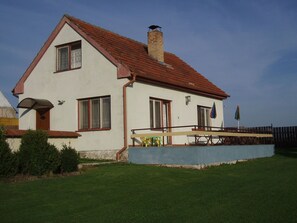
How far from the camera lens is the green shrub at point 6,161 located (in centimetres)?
1170

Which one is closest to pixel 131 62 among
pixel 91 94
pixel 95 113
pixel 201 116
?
pixel 91 94

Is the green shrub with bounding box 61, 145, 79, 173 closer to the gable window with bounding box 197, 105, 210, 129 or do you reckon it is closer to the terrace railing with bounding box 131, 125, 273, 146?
the terrace railing with bounding box 131, 125, 273, 146

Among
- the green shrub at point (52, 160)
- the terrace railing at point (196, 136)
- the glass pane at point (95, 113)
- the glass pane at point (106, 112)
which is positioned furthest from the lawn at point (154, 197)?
the glass pane at point (95, 113)

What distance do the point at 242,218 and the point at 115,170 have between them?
725 centimetres

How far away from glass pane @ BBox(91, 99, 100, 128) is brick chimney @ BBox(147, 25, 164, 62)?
5.46m

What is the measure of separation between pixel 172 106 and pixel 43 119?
6.94 m

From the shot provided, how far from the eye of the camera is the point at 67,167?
13.1 m

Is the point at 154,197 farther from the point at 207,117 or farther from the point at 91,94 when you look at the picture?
the point at 207,117

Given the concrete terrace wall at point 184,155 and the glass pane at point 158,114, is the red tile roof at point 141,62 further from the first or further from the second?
the concrete terrace wall at point 184,155

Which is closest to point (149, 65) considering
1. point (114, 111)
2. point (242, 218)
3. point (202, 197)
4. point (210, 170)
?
point (114, 111)

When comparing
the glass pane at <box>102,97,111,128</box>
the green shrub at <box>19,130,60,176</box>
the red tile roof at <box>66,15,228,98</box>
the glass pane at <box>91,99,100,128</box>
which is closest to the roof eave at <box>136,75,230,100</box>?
the red tile roof at <box>66,15,228,98</box>

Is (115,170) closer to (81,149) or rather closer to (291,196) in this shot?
(81,149)

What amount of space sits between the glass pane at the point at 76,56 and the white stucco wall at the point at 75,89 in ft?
1.16

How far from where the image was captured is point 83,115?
61.6 ft
